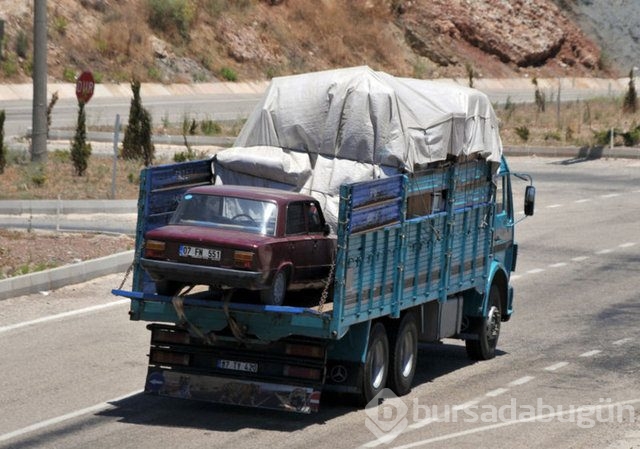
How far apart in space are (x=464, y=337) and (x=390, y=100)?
10.7 feet

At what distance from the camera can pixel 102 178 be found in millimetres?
30797

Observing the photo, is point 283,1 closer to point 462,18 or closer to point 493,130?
point 462,18

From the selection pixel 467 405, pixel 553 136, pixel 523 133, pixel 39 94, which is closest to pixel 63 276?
pixel 467 405

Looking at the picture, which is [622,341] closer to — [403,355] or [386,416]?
[403,355]

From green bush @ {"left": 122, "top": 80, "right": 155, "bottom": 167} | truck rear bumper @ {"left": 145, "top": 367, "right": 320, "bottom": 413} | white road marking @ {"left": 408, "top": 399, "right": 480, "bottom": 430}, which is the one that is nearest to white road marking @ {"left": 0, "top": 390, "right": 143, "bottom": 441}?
truck rear bumper @ {"left": 145, "top": 367, "right": 320, "bottom": 413}

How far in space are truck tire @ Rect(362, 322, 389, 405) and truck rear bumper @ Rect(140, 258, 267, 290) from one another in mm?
1535

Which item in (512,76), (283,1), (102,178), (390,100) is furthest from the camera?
(512,76)

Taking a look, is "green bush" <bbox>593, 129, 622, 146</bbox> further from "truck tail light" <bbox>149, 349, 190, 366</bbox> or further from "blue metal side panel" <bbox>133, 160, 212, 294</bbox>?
"truck tail light" <bbox>149, 349, 190, 366</bbox>

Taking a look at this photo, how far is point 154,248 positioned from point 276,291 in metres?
1.21

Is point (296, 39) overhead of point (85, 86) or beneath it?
overhead

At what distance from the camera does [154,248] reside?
42.8 ft

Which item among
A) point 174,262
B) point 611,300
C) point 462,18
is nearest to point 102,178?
point 611,300

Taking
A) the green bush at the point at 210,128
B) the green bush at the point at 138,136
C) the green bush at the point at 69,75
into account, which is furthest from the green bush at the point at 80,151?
the green bush at the point at 69,75

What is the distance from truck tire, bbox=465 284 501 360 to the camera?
16.6 m
